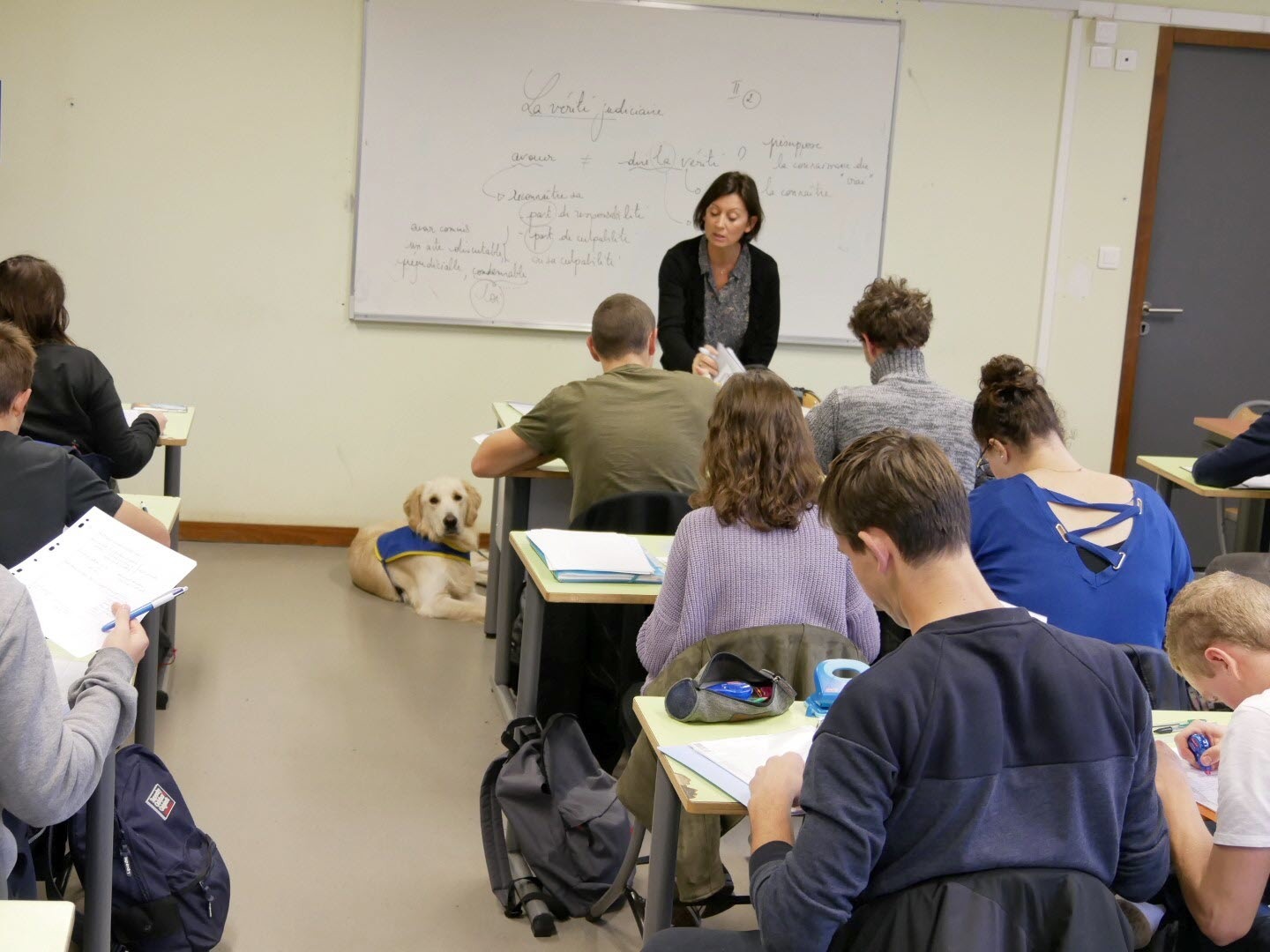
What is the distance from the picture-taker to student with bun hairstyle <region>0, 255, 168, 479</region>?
331 cm

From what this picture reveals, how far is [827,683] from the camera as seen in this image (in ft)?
6.82

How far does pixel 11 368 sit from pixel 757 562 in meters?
1.39

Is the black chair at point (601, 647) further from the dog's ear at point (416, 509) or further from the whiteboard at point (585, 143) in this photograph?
the whiteboard at point (585, 143)

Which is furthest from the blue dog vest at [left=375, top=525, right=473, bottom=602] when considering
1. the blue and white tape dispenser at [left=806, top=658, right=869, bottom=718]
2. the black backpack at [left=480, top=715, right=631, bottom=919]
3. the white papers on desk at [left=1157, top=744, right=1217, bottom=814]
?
the white papers on desk at [left=1157, top=744, right=1217, bottom=814]

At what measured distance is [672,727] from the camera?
202 centimetres

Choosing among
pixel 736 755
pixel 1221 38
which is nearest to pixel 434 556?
pixel 736 755

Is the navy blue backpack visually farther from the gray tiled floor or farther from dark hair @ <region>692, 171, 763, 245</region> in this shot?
dark hair @ <region>692, 171, 763, 245</region>

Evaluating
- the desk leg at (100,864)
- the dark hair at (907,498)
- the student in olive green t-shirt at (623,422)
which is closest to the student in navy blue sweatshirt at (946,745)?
the dark hair at (907,498)

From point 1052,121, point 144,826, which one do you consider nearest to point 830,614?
point 144,826

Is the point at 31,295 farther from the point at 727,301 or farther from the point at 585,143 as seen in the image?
the point at 585,143

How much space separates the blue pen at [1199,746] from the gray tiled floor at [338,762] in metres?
1.11

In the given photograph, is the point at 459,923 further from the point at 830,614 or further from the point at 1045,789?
the point at 1045,789

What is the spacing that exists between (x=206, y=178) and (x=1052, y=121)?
3.39 metres

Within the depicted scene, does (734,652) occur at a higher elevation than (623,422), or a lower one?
lower
